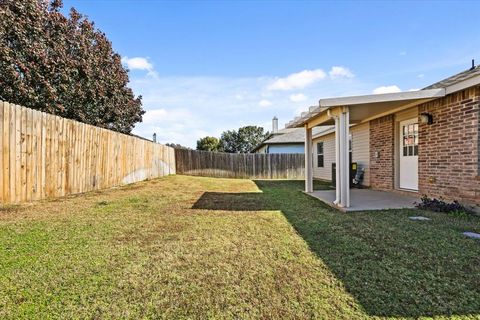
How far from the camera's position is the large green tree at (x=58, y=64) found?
26.3 feet

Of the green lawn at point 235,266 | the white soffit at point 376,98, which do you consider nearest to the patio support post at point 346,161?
the white soffit at point 376,98

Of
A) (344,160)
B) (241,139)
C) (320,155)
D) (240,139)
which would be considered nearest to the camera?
(344,160)

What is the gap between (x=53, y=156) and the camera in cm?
632

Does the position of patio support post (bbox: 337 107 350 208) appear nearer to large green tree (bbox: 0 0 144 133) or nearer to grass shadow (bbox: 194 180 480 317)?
grass shadow (bbox: 194 180 480 317)

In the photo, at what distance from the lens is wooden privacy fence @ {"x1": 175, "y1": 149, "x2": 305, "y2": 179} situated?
17.2m

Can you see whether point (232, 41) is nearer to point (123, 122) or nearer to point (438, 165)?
point (123, 122)

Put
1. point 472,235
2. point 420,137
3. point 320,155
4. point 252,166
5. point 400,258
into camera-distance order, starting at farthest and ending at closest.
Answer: point 252,166
point 320,155
point 420,137
point 472,235
point 400,258

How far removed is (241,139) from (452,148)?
119 ft

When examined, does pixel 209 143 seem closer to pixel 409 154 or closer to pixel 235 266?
pixel 409 154

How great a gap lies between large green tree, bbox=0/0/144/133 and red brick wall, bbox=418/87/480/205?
11.4m

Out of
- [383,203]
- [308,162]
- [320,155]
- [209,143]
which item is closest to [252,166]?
[320,155]

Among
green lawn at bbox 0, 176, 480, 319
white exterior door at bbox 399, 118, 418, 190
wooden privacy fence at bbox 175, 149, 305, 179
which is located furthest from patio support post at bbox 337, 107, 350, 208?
wooden privacy fence at bbox 175, 149, 305, 179

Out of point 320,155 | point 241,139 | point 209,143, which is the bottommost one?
point 320,155

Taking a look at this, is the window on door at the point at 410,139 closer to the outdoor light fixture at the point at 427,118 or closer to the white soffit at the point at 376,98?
the outdoor light fixture at the point at 427,118
